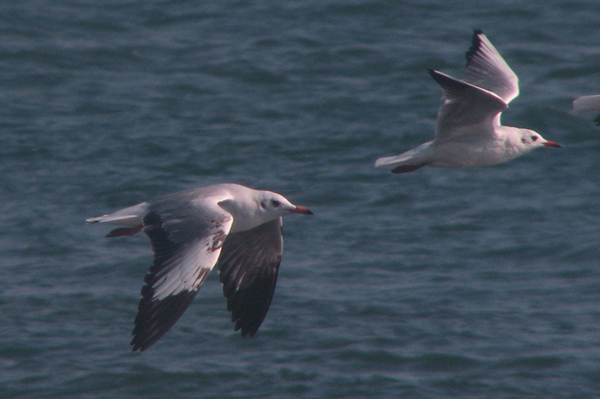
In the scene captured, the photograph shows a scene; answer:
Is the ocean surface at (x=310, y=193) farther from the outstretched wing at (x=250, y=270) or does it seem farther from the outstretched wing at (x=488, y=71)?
the outstretched wing at (x=488, y=71)

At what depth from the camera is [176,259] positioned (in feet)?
26.8

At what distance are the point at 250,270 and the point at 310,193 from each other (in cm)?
570

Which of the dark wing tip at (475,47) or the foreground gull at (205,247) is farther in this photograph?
the dark wing tip at (475,47)

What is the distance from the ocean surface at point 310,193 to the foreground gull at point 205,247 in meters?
2.63

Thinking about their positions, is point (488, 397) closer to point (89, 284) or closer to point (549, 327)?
point (549, 327)

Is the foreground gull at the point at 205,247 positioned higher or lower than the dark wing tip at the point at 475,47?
lower

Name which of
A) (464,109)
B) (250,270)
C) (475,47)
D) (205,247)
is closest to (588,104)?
(475,47)

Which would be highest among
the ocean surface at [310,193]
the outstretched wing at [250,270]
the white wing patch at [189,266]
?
the white wing patch at [189,266]

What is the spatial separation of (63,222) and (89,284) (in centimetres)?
145

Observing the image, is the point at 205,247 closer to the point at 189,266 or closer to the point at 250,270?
the point at 189,266

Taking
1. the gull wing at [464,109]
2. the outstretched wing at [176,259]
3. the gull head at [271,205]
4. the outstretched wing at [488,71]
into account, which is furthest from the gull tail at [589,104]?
the outstretched wing at [176,259]

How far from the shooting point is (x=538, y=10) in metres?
20.4

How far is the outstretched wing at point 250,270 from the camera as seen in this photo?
30.8 feet

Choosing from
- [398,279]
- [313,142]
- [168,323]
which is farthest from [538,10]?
[168,323]
